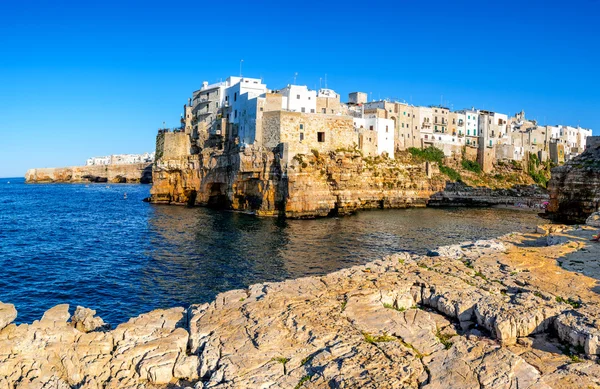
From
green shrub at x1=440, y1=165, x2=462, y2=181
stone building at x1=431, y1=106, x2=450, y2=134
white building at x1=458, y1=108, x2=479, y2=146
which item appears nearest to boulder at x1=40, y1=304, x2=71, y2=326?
green shrub at x1=440, y1=165, x2=462, y2=181

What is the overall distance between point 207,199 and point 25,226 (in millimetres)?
25213

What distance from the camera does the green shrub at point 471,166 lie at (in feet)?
294

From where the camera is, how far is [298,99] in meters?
65.6

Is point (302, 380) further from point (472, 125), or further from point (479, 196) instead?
point (472, 125)

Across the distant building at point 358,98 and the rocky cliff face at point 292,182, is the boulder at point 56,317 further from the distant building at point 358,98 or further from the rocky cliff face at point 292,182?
the distant building at point 358,98

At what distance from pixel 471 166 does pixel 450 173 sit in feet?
31.9

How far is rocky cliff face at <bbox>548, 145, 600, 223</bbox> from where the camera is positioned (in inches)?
1807

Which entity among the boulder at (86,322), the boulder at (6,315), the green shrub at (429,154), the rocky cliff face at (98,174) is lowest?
the boulder at (86,322)

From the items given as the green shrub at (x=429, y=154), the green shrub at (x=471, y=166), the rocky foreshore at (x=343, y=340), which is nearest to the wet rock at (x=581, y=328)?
the rocky foreshore at (x=343, y=340)

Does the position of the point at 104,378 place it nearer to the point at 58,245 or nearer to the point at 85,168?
the point at 58,245

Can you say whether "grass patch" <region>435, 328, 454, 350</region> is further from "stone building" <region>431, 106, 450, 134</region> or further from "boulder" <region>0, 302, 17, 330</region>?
"stone building" <region>431, 106, 450, 134</region>

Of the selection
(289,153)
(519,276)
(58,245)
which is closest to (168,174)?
(289,153)

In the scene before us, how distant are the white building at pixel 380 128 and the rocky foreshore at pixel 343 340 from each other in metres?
57.5

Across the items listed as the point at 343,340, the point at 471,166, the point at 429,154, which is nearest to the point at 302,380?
the point at 343,340
